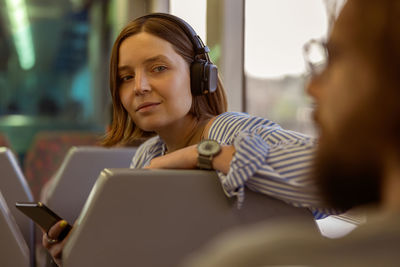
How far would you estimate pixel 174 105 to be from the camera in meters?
1.35

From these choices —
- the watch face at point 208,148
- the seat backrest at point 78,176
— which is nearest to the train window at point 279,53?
the watch face at point 208,148

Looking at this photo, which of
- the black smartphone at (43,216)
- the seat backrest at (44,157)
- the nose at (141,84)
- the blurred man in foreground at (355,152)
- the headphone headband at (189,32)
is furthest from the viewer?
the seat backrest at (44,157)

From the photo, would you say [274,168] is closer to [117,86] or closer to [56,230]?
[56,230]

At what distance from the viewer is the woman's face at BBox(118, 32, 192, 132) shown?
1334mm

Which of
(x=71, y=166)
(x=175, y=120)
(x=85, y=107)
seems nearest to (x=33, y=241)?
(x=71, y=166)

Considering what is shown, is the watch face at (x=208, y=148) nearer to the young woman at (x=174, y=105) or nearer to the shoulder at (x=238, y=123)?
the young woman at (x=174, y=105)

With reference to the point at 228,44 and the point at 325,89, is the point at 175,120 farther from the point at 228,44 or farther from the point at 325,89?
the point at 228,44

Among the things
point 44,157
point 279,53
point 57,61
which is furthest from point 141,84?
point 57,61

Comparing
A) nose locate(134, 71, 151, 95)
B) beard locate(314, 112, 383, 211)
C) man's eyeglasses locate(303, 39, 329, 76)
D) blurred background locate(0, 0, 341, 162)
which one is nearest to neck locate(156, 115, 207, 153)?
nose locate(134, 71, 151, 95)

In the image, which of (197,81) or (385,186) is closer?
(385,186)

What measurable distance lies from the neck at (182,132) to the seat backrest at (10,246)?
51 cm

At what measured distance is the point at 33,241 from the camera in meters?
1.82

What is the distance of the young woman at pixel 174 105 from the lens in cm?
102

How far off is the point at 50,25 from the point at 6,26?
48cm
